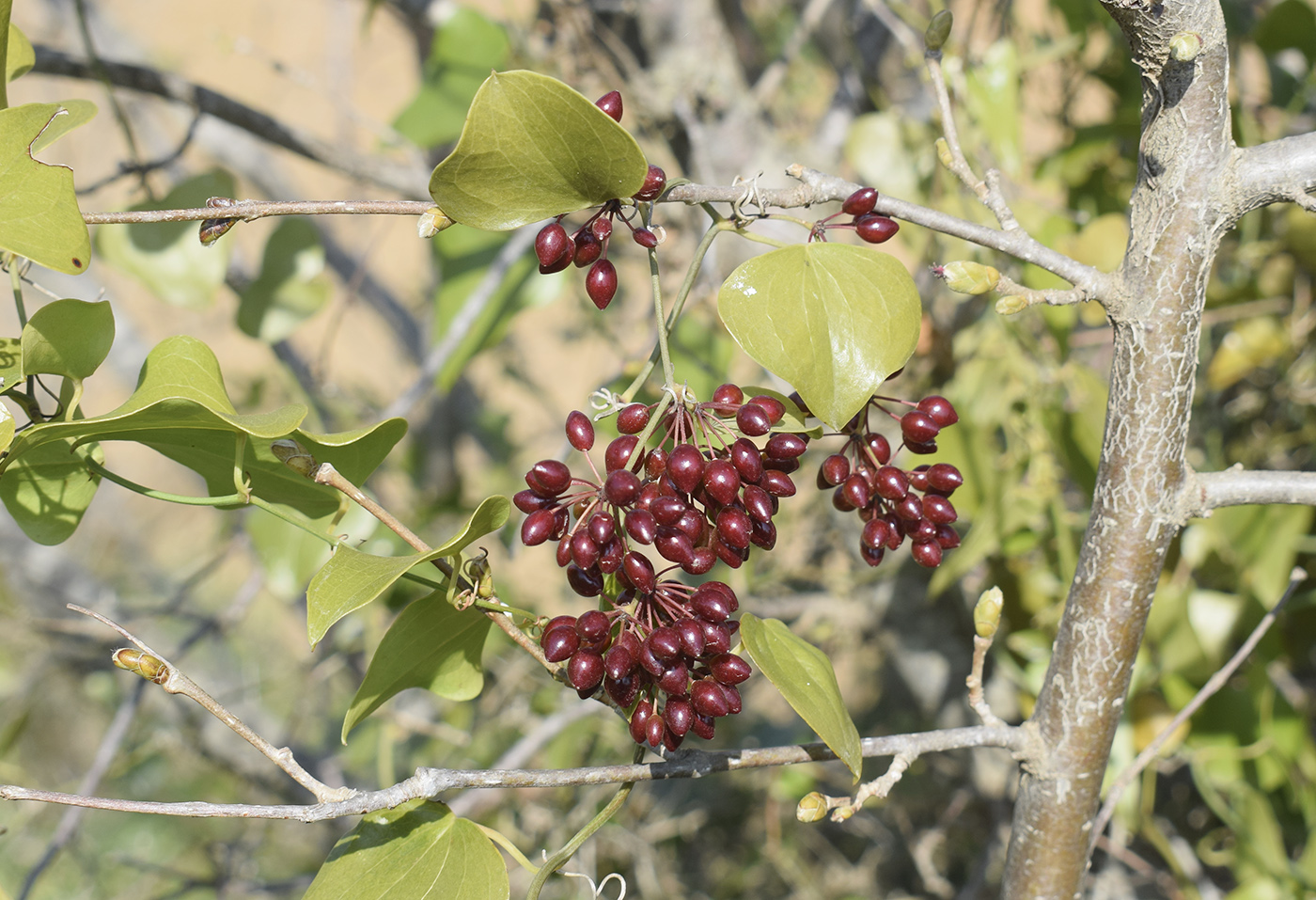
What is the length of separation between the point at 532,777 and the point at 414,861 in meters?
0.07

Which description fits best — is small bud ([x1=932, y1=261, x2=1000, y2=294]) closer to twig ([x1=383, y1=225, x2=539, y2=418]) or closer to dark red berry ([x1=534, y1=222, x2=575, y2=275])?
dark red berry ([x1=534, y1=222, x2=575, y2=275])

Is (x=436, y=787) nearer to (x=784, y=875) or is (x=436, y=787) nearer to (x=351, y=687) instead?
(x=784, y=875)

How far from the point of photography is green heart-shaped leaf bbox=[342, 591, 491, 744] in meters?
0.35

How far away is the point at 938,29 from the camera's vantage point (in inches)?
15.6

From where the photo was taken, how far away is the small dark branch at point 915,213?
13.3 inches

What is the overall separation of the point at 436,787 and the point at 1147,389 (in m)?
0.32

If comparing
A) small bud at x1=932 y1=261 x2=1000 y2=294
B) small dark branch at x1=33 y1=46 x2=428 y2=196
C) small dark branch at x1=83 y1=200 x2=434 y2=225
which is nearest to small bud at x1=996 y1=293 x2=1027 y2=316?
small bud at x1=932 y1=261 x2=1000 y2=294

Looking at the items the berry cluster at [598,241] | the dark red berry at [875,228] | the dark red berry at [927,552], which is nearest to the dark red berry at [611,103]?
the berry cluster at [598,241]

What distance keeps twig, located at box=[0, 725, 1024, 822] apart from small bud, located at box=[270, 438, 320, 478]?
0.13 m

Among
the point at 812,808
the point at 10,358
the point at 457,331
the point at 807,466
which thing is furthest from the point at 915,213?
the point at 807,466

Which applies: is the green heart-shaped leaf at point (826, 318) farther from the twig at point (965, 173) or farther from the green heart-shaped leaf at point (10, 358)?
the green heart-shaped leaf at point (10, 358)

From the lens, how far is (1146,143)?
0.37 metres

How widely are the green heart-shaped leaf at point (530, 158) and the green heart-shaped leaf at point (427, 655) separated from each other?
155 mm

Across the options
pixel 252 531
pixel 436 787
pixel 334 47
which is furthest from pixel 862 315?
pixel 334 47
